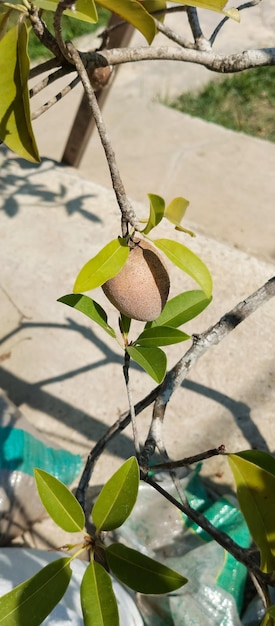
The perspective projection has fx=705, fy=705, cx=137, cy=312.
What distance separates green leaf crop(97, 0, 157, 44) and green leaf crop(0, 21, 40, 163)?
0.25 ft

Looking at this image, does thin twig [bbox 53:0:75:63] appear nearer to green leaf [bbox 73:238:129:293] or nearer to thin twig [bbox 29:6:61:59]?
thin twig [bbox 29:6:61:59]

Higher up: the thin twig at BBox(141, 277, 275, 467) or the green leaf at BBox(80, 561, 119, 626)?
the thin twig at BBox(141, 277, 275, 467)

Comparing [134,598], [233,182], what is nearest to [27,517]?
[134,598]

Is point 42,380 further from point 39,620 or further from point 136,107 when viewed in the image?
point 136,107

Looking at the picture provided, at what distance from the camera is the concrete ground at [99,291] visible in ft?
6.79

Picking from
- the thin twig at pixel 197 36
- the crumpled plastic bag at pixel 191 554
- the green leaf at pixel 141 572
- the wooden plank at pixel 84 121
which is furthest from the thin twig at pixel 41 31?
the wooden plank at pixel 84 121

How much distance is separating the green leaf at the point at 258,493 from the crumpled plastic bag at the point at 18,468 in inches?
39.5

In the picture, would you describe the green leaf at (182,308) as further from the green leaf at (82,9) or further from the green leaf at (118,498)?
the green leaf at (82,9)

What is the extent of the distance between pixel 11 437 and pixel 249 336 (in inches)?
38.8

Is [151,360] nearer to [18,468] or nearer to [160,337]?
[160,337]

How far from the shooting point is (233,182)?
329cm

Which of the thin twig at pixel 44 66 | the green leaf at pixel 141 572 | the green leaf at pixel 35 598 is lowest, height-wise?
the green leaf at pixel 35 598

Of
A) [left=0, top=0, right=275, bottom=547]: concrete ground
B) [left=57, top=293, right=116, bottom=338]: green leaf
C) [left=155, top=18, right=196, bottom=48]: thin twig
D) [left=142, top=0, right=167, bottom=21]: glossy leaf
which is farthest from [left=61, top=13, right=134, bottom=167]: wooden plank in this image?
[left=57, top=293, right=116, bottom=338]: green leaf

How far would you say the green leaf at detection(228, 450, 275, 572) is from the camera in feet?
2.15
